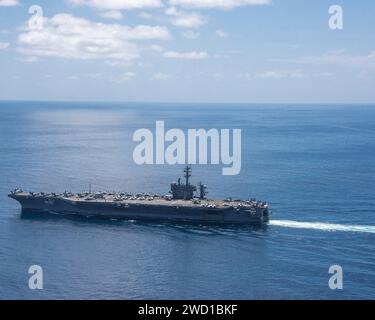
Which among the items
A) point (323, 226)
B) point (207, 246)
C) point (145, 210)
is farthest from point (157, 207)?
point (323, 226)

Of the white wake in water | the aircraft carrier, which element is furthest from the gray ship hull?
the white wake in water

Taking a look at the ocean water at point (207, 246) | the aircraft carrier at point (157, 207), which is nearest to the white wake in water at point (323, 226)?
the ocean water at point (207, 246)

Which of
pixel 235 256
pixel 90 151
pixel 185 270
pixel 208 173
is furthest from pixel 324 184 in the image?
pixel 90 151

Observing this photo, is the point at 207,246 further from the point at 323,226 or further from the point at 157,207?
the point at 323,226

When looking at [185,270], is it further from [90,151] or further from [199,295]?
[90,151]

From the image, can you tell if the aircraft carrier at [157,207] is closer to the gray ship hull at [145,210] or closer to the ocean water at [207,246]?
the gray ship hull at [145,210]

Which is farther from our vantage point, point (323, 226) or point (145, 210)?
point (145, 210)

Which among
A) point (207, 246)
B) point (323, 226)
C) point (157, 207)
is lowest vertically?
point (207, 246)
